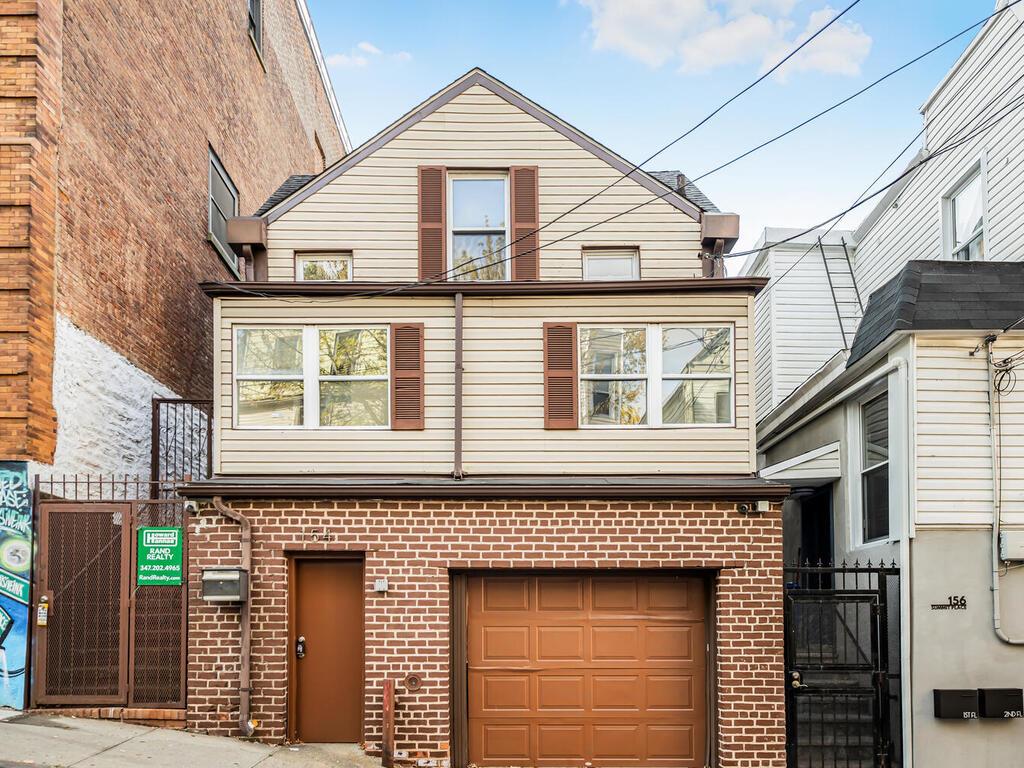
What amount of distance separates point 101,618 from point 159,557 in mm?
916

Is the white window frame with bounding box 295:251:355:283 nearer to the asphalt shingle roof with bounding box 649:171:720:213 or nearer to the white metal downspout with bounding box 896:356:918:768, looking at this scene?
the asphalt shingle roof with bounding box 649:171:720:213

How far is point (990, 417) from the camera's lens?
1098 cm

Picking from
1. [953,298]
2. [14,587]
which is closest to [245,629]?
[14,587]

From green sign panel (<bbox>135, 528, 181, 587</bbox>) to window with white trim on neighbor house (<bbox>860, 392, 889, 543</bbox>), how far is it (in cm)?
878

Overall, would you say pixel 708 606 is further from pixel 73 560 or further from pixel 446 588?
pixel 73 560

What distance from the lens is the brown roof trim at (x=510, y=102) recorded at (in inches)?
487

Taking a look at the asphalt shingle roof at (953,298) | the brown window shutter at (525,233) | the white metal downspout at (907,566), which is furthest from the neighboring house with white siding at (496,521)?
the asphalt shingle roof at (953,298)

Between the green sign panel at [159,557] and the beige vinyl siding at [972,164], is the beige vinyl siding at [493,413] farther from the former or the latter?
the beige vinyl siding at [972,164]

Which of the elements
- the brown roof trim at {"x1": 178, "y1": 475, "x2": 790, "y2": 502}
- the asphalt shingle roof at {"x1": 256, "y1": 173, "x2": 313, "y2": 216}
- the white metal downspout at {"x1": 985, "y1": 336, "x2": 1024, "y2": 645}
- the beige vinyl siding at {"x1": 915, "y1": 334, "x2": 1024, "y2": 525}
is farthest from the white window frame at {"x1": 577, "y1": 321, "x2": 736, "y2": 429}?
the asphalt shingle roof at {"x1": 256, "y1": 173, "x2": 313, "y2": 216}

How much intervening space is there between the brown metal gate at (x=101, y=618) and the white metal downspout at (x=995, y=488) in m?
9.33

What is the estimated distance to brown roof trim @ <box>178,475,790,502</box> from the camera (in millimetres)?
10758

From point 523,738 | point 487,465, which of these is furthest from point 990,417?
point 523,738

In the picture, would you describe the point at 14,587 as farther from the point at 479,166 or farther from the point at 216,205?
the point at 216,205

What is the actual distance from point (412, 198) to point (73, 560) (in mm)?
6095
